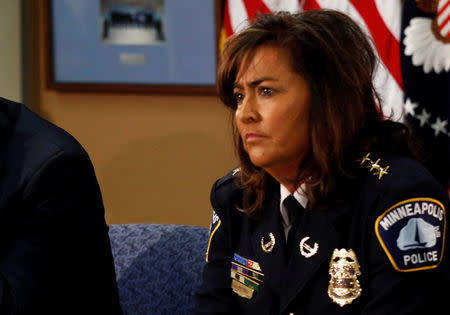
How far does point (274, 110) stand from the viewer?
1.19m

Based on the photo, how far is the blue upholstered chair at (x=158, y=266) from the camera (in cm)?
156

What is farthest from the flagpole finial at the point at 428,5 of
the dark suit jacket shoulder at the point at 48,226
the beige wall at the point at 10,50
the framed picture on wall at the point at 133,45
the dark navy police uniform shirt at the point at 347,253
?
the beige wall at the point at 10,50

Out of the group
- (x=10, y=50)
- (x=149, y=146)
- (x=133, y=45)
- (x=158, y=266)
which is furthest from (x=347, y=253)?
(x=10, y=50)

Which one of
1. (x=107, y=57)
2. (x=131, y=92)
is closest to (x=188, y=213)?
(x=131, y=92)

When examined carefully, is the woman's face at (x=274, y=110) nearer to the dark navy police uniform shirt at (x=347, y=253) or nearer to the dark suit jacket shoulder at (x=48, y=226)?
the dark navy police uniform shirt at (x=347, y=253)

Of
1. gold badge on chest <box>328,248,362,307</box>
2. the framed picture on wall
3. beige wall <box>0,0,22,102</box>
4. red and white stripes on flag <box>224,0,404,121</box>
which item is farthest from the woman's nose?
beige wall <box>0,0,22,102</box>

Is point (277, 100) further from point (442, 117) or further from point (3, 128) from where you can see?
point (442, 117)

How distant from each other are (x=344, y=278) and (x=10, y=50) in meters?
2.03

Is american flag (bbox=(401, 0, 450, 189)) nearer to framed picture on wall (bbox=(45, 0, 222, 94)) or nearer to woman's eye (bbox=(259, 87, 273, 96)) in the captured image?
framed picture on wall (bbox=(45, 0, 222, 94))

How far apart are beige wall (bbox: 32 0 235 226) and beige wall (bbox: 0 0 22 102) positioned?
98 mm

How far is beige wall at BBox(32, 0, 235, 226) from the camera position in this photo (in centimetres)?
256

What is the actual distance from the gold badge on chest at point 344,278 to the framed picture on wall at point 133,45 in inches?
57.7

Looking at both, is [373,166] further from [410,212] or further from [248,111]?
[248,111]

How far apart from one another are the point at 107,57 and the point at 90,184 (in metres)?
1.36
